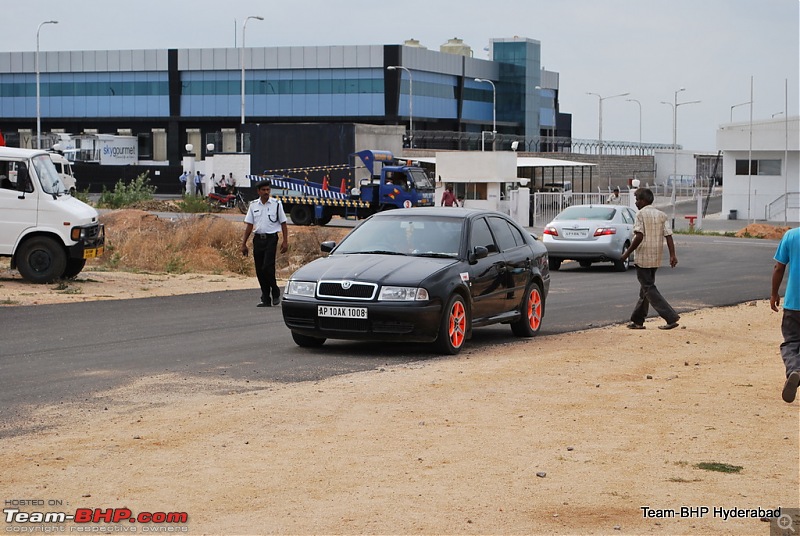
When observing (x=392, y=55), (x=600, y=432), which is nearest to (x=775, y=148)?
(x=392, y=55)

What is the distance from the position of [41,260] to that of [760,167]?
5792 cm

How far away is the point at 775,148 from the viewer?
71.4 meters

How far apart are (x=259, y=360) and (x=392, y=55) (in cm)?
9199

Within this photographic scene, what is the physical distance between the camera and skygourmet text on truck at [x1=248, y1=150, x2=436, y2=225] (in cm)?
4788

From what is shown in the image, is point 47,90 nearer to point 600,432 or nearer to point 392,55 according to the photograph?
point 392,55

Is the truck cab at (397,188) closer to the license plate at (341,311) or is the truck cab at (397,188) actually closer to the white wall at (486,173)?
the white wall at (486,173)

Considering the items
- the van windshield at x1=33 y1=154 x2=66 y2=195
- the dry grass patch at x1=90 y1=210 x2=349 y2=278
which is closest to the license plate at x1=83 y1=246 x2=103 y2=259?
the van windshield at x1=33 y1=154 x2=66 y2=195

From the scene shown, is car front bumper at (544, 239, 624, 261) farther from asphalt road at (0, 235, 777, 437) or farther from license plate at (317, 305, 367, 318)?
license plate at (317, 305, 367, 318)

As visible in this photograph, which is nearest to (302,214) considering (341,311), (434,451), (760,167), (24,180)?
(24,180)

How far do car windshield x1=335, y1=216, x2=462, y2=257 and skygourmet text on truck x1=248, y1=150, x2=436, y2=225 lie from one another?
3212cm

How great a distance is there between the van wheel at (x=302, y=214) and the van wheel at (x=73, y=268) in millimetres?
26991

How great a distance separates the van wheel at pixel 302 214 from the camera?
1949 inches

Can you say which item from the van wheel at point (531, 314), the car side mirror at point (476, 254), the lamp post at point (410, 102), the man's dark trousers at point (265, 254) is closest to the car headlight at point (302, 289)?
the car side mirror at point (476, 254)

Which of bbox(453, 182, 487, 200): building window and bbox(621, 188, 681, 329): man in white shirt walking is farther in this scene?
bbox(453, 182, 487, 200): building window
